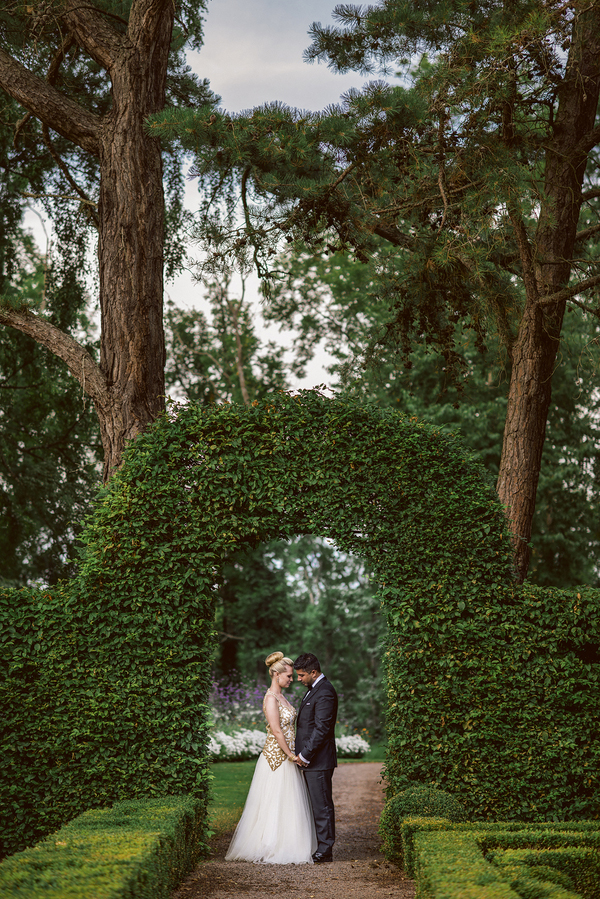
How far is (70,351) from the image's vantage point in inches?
342

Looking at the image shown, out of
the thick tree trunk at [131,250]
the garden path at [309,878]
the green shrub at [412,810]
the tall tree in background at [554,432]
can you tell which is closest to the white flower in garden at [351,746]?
the tall tree in background at [554,432]

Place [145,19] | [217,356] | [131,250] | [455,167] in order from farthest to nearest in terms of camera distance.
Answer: [217,356], [145,19], [131,250], [455,167]

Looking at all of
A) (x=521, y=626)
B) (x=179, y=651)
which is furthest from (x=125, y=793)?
(x=521, y=626)

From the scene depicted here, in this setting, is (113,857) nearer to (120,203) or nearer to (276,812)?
(276,812)

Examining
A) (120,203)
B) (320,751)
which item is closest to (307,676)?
(320,751)

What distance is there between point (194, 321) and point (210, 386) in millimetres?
2550

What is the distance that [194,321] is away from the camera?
2659 cm

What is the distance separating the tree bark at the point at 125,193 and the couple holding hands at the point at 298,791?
3.58 metres

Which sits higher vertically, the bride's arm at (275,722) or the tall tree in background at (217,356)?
the tall tree in background at (217,356)

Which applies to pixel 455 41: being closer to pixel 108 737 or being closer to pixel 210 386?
pixel 108 737

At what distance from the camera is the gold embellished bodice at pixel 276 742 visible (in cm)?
715

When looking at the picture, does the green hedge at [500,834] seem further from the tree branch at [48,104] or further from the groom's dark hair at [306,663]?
the tree branch at [48,104]

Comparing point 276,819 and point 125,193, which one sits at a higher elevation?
point 125,193

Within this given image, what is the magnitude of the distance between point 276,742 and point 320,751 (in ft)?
1.57
